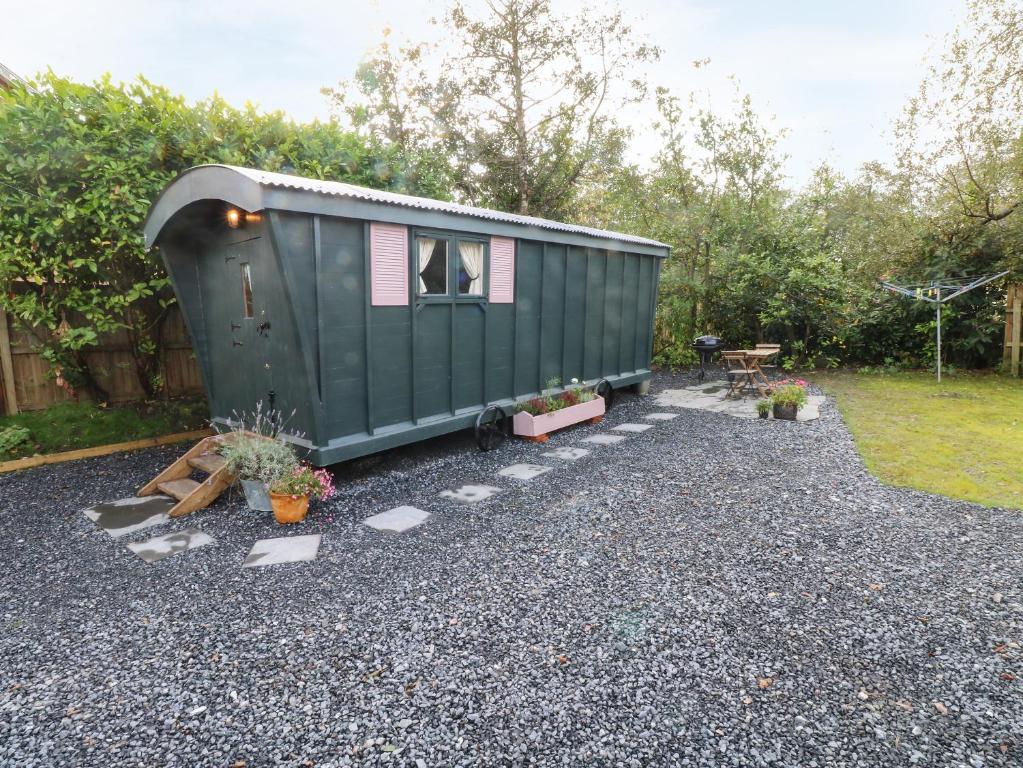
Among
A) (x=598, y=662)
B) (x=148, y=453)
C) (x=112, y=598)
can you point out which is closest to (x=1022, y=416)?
(x=598, y=662)

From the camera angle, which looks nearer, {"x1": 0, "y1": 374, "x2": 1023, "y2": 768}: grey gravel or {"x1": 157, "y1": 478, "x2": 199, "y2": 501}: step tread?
{"x1": 0, "y1": 374, "x2": 1023, "y2": 768}: grey gravel

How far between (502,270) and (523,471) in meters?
2.28

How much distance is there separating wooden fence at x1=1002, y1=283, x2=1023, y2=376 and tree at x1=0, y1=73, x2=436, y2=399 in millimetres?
12253

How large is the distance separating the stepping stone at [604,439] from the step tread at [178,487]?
3982 mm

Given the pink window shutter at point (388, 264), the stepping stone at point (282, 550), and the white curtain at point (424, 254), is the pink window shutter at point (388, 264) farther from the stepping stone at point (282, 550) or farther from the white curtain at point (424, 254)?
the stepping stone at point (282, 550)

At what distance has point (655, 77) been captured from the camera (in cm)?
1366

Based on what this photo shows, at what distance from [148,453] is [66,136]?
10.6 feet

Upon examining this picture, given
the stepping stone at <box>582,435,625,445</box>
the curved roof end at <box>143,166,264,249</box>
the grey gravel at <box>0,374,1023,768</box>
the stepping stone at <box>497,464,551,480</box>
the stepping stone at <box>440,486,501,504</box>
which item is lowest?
the grey gravel at <box>0,374,1023,768</box>

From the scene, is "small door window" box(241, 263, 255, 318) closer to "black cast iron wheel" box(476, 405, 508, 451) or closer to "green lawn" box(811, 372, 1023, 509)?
"black cast iron wheel" box(476, 405, 508, 451)

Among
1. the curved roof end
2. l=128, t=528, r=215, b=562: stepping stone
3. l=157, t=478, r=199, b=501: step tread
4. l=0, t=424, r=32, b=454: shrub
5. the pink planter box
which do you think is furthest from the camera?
the pink planter box

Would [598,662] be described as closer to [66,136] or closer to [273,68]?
[66,136]

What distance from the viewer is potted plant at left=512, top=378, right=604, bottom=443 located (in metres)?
6.18

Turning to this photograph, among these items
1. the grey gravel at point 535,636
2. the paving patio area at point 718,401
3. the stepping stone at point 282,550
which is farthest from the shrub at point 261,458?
the paving patio area at point 718,401

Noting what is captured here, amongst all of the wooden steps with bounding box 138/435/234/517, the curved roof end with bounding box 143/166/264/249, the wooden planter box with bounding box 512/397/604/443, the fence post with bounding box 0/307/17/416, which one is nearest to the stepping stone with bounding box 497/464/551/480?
the wooden planter box with bounding box 512/397/604/443
